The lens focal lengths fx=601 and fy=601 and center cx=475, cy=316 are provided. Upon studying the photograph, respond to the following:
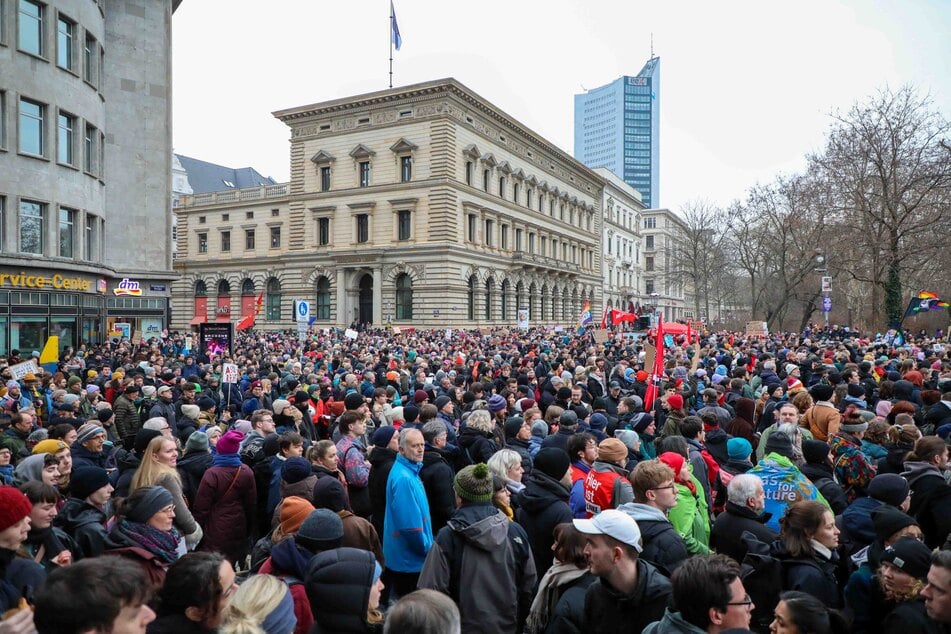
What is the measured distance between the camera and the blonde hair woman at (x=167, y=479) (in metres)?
4.74

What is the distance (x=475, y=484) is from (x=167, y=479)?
2.65m

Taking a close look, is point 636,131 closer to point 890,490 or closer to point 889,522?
point 890,490

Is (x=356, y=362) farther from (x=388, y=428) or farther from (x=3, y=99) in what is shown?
(x=3, y=99)

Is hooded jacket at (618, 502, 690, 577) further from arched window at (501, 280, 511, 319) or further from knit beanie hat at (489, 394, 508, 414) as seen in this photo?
arched window at (501, 280, 511, 319)

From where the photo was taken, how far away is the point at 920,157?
29359mm

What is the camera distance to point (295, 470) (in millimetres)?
5035

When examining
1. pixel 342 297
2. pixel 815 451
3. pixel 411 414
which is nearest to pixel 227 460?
pixel 411 414

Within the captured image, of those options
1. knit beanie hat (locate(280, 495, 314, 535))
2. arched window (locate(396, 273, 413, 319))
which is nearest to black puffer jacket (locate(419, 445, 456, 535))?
knit beanie hat (locate(280, 495, 314, 535))

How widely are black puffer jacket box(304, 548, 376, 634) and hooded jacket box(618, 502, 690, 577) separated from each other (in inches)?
67.1

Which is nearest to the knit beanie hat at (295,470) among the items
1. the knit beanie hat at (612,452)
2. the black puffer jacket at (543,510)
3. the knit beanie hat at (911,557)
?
the black puffer jacket at (543,510)

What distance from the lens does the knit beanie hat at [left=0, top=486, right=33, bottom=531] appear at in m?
3.32

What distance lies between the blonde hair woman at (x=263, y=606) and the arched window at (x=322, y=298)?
4765cm

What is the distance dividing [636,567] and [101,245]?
29.8 meters

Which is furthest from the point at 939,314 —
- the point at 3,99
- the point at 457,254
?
the point at 3,99
